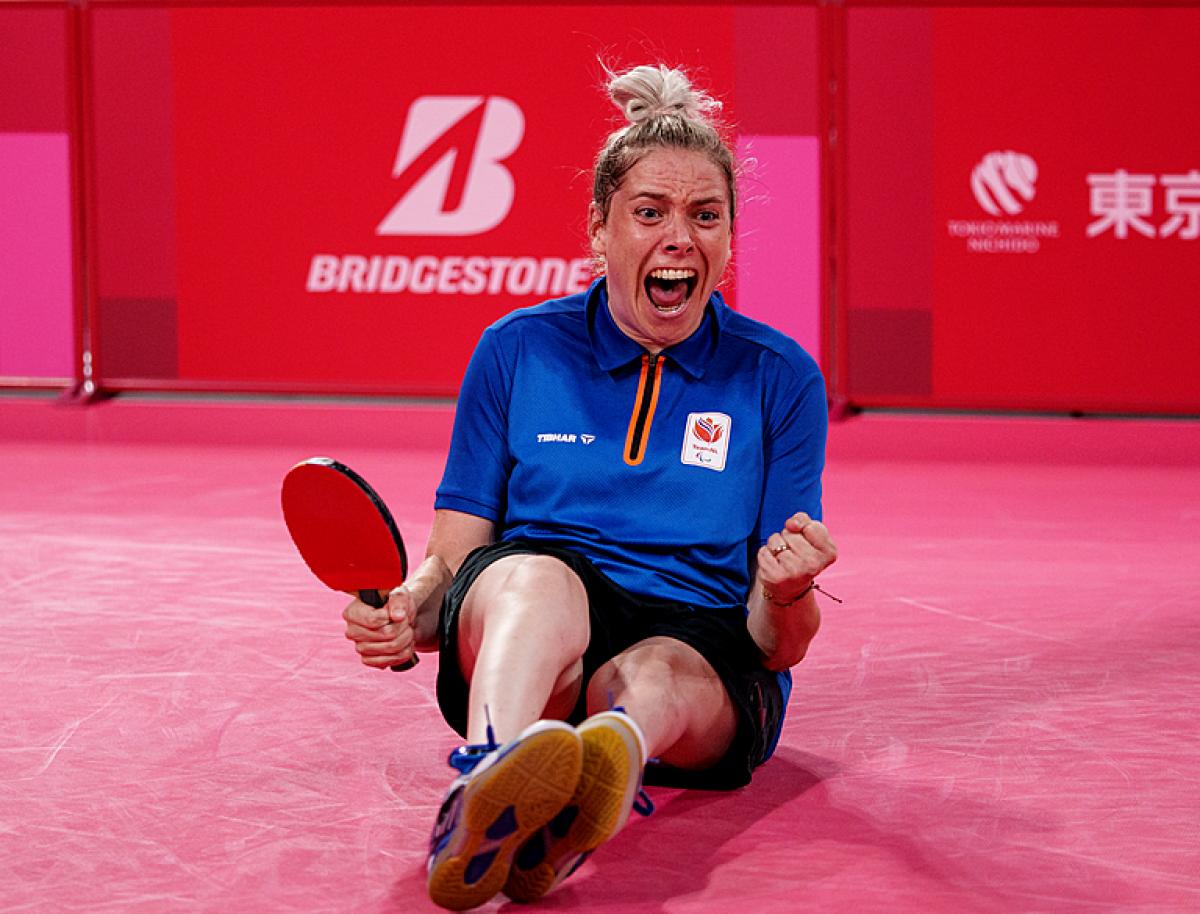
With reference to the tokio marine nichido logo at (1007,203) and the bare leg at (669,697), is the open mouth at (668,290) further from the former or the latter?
the tokio marine nichido logo at (1007,203)

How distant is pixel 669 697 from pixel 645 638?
0.18 m

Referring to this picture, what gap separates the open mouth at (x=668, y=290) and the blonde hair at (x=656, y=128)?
0.14 m

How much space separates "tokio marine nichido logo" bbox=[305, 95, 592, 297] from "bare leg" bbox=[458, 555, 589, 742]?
14.5 feet

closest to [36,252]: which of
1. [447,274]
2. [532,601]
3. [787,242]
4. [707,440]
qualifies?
[447,274]

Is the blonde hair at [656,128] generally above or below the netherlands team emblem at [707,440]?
above

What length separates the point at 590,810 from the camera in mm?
2209

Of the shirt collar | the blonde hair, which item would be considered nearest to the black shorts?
the shirt collar

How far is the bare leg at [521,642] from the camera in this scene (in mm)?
2346

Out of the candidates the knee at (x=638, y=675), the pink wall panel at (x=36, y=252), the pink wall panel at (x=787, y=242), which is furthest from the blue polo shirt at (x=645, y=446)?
the pink wall panel at (x=36, y=252)

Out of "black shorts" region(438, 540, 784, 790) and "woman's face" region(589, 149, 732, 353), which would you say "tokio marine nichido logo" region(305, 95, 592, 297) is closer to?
"woman's face" region(589, 149, 732, 353)

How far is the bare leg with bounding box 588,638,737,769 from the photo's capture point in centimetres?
250

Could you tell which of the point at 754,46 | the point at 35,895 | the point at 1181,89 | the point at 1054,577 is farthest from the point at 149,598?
the point at 1181,89

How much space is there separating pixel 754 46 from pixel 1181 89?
5.30 ft

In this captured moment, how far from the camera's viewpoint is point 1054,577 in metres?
4.59
